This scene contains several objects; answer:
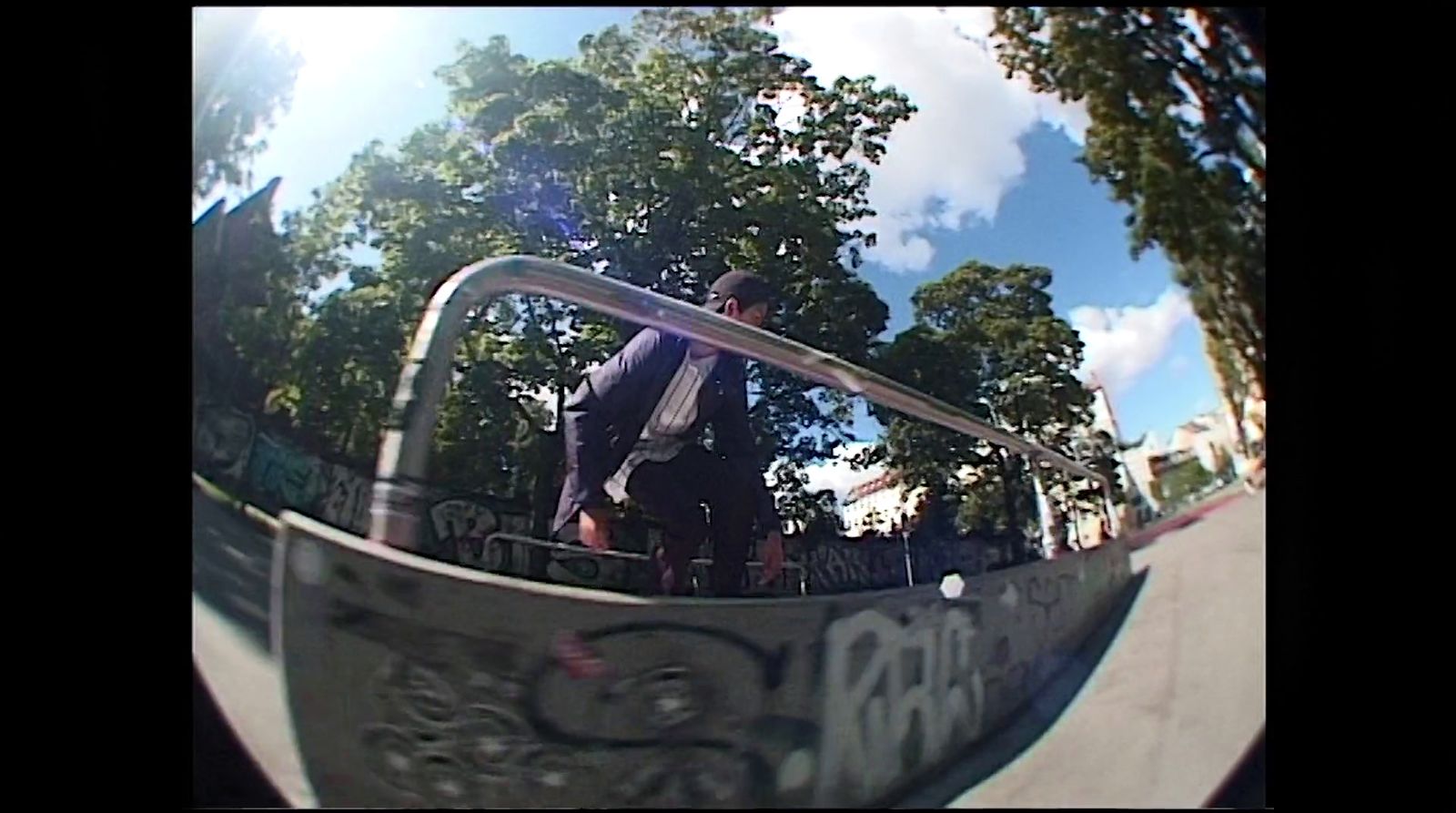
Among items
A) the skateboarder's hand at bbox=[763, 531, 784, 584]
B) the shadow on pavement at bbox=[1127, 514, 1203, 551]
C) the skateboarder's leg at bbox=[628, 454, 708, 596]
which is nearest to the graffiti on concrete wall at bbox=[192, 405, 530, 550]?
the skateboarder's leg at bbox=[628, 454, 708, 596]

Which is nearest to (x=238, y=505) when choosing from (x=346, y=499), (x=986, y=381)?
(x=346, y=499)

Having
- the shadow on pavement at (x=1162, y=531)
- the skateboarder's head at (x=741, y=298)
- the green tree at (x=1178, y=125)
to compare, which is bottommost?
the shadow on pavement at (x=1162, y=531)

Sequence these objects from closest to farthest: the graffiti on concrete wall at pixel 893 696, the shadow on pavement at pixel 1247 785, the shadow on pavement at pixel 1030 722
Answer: the graffiti on concrete wall at pixel 893 696 → the shadow on pavement at pixel 1030 722 → the shadow on pavement at pixel 1247 785

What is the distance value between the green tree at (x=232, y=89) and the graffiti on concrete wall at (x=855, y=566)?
1434mm

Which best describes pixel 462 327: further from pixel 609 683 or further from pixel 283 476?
pixel 609 683

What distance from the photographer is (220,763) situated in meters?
2.58

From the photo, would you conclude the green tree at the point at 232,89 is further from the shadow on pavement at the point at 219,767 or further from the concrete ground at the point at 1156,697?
the concrete ground at the point at 1156,697

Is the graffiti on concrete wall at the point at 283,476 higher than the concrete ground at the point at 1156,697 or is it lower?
higher

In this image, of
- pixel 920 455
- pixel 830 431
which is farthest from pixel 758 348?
pixel 920 455

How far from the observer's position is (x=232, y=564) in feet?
8.16

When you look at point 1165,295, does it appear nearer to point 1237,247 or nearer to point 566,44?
point 1237,247

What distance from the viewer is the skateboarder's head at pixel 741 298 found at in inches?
96.3

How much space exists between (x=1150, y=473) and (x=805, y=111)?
3.49ft

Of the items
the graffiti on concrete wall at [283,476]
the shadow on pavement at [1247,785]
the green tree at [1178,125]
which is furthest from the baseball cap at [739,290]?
the shadow on pavement at [1247,785]
